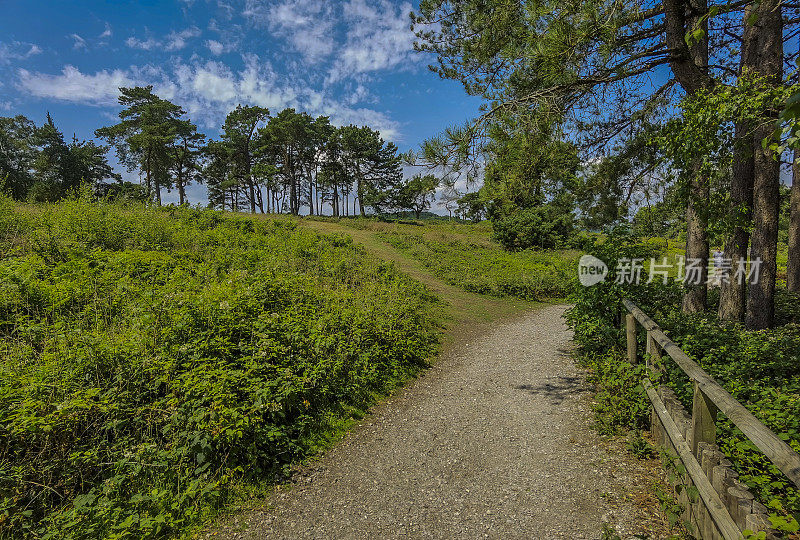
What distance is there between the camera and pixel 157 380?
4203mm

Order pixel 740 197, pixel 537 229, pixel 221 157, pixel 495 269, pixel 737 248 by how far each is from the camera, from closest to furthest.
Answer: pixel 740 197, pixel 737 248, pixel 495 269, pixel 537 229, pixel 221 157

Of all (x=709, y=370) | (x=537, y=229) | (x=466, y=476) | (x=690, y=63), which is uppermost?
(x=690, y=63)

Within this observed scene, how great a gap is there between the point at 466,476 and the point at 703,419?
2481 mm

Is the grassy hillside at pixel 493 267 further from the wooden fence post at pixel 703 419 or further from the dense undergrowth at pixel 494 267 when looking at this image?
the wooden fence post at pixel 703 419

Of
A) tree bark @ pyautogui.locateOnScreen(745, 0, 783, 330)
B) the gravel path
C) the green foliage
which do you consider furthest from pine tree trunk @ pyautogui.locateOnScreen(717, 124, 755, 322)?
the green foliage

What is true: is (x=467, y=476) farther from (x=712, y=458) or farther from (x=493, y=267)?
(x=493, y=267)

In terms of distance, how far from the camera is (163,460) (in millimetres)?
3682

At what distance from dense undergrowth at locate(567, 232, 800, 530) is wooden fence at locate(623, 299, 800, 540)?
0.63ft

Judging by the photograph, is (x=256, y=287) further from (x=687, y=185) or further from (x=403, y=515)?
(x=687, y=185)

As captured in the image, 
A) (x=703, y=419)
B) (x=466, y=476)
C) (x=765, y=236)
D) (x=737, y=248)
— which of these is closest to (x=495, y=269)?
(x=737, y=248)

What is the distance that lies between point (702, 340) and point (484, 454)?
11.9ft

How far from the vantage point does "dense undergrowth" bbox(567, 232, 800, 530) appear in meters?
2.93

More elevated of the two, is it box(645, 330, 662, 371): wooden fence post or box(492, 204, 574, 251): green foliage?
box(492, 204, 574, 251): green foliage

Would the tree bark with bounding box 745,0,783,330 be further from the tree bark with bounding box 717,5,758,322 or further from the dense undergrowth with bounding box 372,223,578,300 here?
the dense undergrowth with bounding box 372,223,578,300
